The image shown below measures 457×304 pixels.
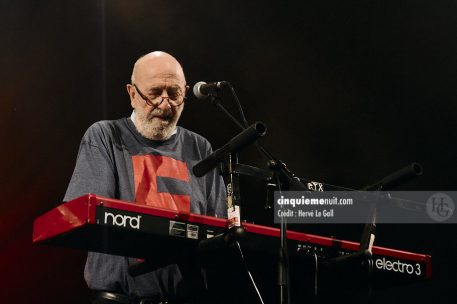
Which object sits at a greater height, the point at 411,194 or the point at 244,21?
the point at 244,21

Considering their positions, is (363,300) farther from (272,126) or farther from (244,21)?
(244,21)

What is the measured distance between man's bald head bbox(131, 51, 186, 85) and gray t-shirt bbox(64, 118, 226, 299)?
0.69 ft

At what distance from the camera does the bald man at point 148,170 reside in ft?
6.56

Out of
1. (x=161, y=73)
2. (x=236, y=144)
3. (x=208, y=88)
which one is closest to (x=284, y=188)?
(x=236, y=144)

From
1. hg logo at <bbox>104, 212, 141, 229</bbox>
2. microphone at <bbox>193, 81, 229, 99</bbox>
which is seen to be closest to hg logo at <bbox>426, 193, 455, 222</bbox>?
microphone at <bbox>193, 81, 229, 99</bbox>

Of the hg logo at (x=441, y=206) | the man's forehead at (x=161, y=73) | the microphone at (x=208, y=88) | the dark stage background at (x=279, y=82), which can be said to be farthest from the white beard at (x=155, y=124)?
the hg logo at (x=441, y=206)

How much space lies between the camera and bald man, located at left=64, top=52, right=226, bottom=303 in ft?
6.56

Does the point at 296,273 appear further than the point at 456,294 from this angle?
No

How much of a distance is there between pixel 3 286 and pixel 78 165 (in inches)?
46.5

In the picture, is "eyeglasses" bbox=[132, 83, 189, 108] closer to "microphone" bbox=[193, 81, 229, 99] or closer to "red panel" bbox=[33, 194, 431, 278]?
"microphone" bbox=[193, 81, 229, 99]

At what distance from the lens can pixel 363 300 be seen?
323cm

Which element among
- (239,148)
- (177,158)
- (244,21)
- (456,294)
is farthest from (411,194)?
(239,148)

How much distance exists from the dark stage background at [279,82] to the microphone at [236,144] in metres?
1.49

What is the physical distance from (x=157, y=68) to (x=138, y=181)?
540mm
